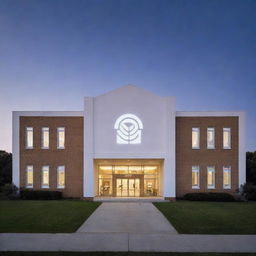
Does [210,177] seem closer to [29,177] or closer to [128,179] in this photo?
[128,179]

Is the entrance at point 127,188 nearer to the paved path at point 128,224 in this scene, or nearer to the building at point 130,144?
the building at point 130,144

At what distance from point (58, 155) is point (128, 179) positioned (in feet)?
25.1

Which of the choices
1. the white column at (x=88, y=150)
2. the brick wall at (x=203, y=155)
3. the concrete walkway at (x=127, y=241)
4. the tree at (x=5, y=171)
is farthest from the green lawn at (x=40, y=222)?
the tree at (x=5, y=171)

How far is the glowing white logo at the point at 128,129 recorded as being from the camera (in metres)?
22.9

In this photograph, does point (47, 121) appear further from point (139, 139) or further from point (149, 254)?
point (149, 254)

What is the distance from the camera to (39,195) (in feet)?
73.4

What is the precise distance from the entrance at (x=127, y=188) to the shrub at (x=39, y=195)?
20.3ft

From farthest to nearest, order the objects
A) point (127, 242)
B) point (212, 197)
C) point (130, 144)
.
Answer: point (130, 144) < point (212, 197) < point (127, 242)

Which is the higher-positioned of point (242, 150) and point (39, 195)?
point (242, 150)

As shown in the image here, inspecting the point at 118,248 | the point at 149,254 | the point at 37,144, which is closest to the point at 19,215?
the point at 118,248

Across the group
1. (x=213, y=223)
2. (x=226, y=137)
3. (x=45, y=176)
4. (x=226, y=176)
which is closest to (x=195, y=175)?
(x=226, y=176)

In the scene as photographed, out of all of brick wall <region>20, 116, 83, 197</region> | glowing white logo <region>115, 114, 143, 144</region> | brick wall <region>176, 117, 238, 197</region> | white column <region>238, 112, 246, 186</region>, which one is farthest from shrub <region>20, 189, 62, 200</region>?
white column <region>238, 112, 246, 186</region>

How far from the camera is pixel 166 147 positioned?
2261 cm

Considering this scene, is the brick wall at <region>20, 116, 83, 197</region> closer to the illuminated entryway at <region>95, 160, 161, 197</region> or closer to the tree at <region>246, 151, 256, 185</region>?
the illuminated entryway at <region>95, 160, 161, 197</region>
